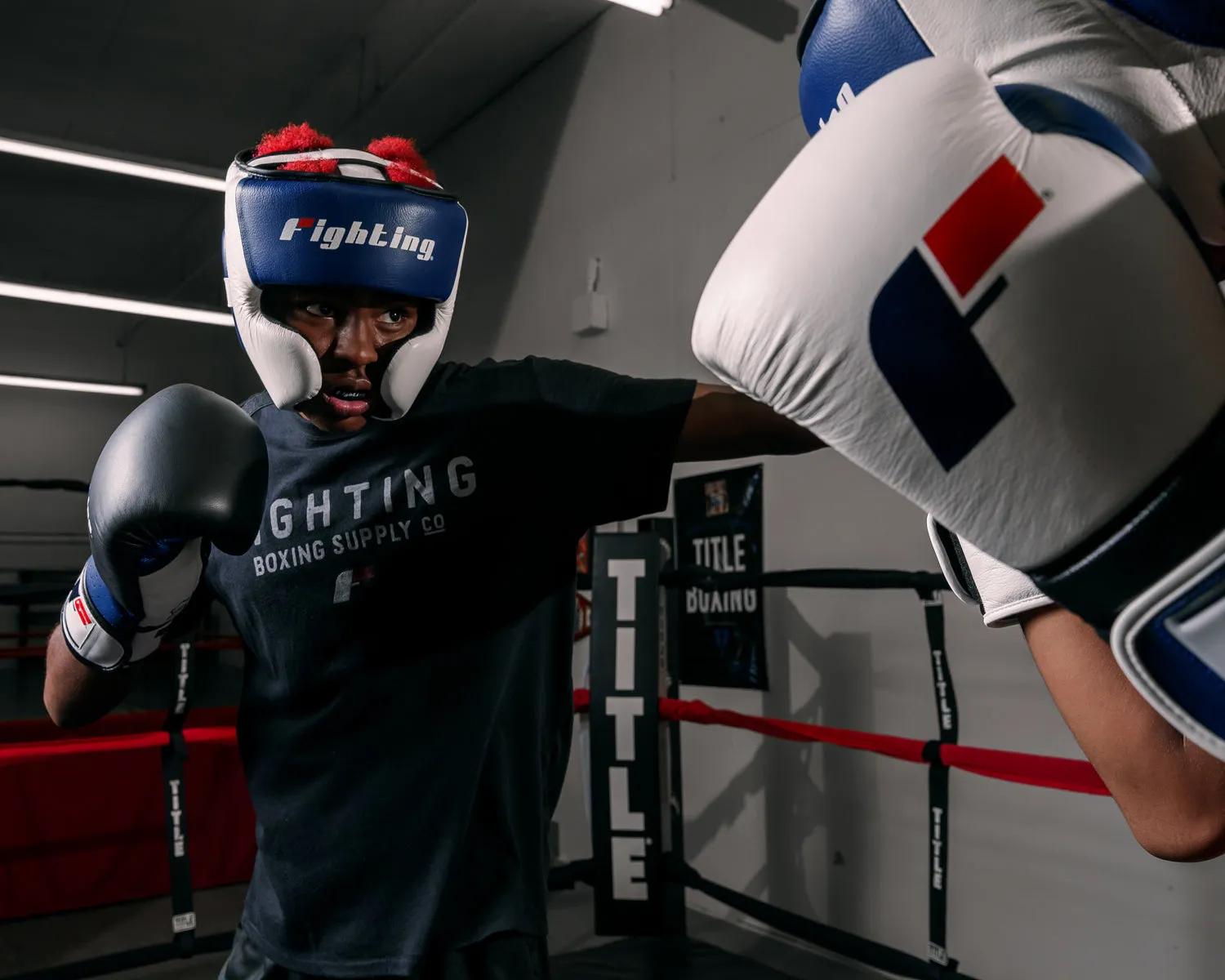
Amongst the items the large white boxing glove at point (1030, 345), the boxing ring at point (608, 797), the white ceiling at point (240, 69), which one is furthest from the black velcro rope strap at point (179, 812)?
the white ceiling at point (240, 69)

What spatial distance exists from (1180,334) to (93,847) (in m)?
3.62

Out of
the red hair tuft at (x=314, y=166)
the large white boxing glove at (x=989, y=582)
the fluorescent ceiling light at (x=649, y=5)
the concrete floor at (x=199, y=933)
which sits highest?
the fluorescent ceiling light at (x=649, y=5)

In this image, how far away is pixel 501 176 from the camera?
4.68 metres

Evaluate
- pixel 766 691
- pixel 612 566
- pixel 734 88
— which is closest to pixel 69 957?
pixel 612 566

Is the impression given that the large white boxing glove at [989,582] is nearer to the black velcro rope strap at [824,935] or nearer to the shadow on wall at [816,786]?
the black velcro rope strap at [824,935]

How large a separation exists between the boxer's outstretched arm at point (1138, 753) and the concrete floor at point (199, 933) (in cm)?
228

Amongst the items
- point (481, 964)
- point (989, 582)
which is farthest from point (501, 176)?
point (989, 582)

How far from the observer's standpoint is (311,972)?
38.8 inches

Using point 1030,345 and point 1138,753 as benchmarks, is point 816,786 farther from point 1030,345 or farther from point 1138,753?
point 1030,345

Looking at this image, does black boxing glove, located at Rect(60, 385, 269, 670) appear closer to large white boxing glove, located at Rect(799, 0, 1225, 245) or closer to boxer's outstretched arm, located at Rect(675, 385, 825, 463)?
boxer's outstretched arm, located at Rect(675, 385, 825, 463)

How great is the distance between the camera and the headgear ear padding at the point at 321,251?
102cm

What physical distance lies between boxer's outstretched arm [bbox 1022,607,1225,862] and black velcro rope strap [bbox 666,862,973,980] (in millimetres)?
1415

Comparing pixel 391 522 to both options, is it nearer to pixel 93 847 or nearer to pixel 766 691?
pixel 766 691

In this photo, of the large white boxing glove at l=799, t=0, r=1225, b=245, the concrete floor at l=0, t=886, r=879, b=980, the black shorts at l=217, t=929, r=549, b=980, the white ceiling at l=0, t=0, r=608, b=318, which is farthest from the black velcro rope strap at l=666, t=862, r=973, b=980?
the white ceiling at l=0, t=0, r=608, b=318
